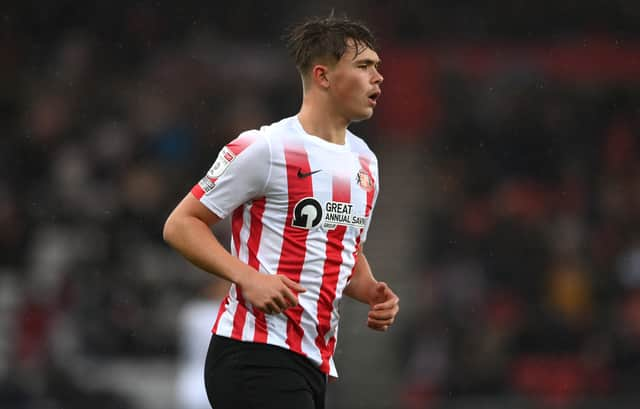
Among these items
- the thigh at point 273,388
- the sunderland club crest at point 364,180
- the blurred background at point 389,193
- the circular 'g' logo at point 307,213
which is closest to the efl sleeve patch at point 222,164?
the circular 'g' logo at point 307,213

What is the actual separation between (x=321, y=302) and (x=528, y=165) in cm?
889

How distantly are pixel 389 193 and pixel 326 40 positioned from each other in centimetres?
943

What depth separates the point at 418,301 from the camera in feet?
37.9

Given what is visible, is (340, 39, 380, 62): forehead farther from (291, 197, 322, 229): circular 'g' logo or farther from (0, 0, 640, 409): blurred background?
(0, 0, 640, 409): blurred background

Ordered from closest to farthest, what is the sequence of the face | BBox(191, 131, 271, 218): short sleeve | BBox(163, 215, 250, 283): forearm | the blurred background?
BBox(163, 215, 250, 283): forearm, BBox(191, 131, 271, 218): short sleeve, the face, the blurred background

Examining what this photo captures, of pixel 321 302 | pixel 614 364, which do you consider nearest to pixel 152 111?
pixel 614 364

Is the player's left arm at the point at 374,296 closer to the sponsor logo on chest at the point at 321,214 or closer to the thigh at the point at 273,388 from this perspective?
the sponsor logo on chest at the point at 321,214

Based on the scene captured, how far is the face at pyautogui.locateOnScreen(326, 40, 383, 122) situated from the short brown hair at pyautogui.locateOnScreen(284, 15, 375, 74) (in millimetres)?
26

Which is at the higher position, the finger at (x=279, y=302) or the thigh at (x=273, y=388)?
the finger at (x=279, y=302)

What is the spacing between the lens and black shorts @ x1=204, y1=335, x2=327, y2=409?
384 centimetres

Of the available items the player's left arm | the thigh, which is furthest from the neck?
the thigh

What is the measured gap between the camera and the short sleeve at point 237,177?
391cm

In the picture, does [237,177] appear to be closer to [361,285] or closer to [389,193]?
[361,285]

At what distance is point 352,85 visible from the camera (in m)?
4.07
